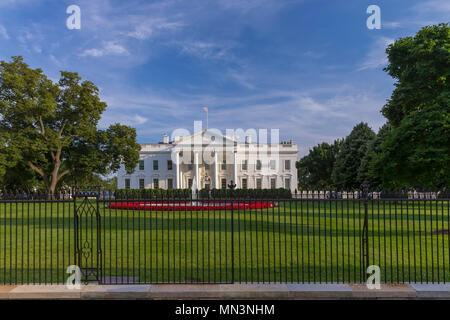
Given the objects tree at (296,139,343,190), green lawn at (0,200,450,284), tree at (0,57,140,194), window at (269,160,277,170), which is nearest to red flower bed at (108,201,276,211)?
green lawn at (0,200,450,284)

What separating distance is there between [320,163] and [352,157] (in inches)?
687

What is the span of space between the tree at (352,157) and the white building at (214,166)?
45.8 ft

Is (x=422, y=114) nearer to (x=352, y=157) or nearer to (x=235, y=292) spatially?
(x=235, y=292)

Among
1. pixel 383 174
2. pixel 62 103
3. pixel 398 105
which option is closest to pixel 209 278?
pixel 383 174

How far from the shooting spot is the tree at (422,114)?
13805mm

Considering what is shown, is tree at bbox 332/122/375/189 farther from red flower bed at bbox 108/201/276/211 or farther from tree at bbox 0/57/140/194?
tree at bbox 0/57/140/194

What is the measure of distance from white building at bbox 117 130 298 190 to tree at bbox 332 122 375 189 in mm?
13962

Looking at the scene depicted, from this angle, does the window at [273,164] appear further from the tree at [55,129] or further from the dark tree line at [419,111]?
the dark tree line at [419,111]

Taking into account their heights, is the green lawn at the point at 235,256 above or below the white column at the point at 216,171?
below

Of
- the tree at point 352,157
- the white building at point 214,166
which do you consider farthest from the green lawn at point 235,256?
the white building at point 214,166

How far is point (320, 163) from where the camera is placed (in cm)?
6131

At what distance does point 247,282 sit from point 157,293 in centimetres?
198

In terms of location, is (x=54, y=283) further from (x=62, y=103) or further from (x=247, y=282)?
→ (x=62, y=103)

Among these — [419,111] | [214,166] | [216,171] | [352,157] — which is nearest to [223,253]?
[419,111]
